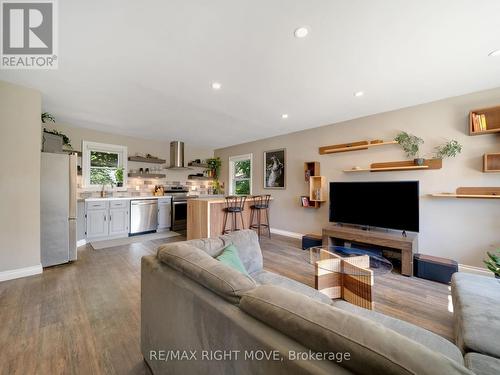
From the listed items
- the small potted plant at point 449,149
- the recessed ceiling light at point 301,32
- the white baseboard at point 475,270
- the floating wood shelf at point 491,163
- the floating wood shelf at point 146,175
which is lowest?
the white baseboard at point 475,270

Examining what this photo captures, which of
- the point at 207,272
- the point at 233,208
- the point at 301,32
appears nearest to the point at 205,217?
the point at 233,208

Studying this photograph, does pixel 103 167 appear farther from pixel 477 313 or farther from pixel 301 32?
pixel 477 313

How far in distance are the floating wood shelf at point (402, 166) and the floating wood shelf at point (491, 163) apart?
444mm

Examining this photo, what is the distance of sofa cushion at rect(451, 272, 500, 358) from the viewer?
1.11 m

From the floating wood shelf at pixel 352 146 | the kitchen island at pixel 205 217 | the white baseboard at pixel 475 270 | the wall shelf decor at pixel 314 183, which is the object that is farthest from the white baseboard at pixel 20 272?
the white baseboard at pixel 475 270

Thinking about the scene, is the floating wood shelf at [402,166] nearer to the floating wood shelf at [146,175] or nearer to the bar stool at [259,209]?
the bar stool at [259,209]

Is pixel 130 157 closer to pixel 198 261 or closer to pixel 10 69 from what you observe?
pixel 10 69

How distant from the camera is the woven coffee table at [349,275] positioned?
195 centimetres

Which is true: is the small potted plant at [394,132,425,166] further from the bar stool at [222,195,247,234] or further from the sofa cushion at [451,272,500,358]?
the bar stool at [222,195,247,234]

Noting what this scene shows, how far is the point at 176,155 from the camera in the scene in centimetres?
596

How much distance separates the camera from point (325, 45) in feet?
6.39

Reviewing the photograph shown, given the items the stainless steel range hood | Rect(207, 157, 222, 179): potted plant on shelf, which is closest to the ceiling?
the stainless steel range hood

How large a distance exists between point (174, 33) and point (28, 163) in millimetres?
2694

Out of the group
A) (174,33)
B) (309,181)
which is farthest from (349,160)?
(174,33)
